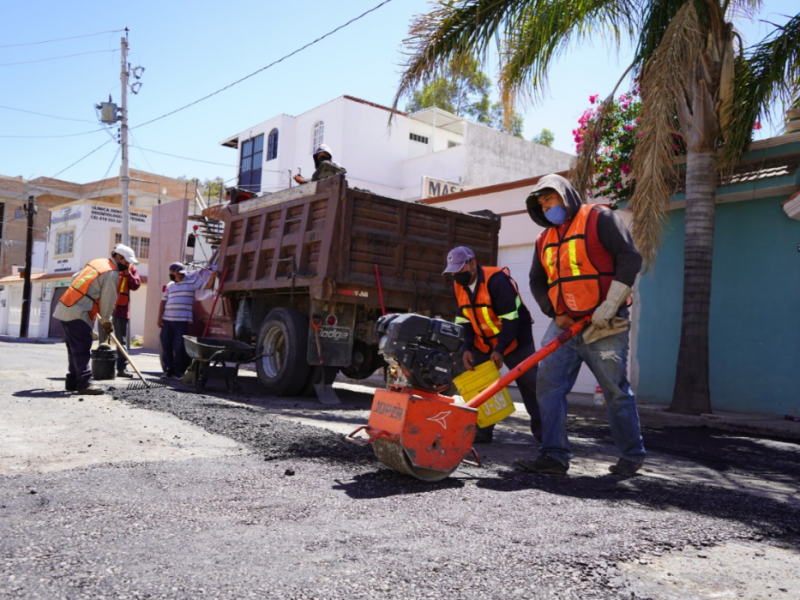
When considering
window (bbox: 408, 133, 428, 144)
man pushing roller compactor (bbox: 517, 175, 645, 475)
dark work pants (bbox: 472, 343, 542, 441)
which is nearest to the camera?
man pushing roller compactor (bbox: 517, 175, 645, 475)

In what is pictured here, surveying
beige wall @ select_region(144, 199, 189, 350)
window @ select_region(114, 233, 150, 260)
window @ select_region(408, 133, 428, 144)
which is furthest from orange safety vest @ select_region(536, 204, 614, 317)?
window @ select_region(114, 233, 150, 260)

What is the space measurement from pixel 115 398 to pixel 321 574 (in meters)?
5.44

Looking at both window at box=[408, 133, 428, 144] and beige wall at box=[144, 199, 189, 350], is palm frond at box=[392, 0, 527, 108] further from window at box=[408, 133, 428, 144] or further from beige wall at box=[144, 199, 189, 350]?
window at box=[408, 133, 428, 144]

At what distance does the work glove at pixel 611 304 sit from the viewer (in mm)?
4270

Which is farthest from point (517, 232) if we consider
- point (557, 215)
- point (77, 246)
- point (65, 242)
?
point (65, 242)

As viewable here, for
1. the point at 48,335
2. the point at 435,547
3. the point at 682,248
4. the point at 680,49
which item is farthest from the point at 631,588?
the point at 48,335

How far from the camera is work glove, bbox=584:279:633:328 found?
14.0 ft

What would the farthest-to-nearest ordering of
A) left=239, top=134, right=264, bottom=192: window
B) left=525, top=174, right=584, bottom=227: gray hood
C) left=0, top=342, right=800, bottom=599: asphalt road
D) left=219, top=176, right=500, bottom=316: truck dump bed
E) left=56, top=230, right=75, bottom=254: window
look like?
left=56, top=230, right=75, bottom=254: window
left=239, top=134, right=264, bottom=192: window
left=219, top=176, right=500, bottom=316: truck dump bed
left=525, top=174, right=584, bottom=227: gray hood
left=0, top=342, right=800, bottom=599: asphalt road

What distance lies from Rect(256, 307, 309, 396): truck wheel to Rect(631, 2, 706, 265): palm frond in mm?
4015

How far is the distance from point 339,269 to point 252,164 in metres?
23.8

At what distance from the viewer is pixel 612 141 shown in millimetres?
10820

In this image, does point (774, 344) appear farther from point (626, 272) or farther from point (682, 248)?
point (626, 272)

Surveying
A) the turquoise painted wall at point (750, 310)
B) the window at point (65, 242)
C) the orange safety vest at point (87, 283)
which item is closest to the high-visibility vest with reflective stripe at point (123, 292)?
the orange safety vest at point (87, 283)

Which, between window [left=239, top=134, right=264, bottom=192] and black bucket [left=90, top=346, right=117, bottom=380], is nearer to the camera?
black bucket [left=90, top=346, right=117, bottom=380]
